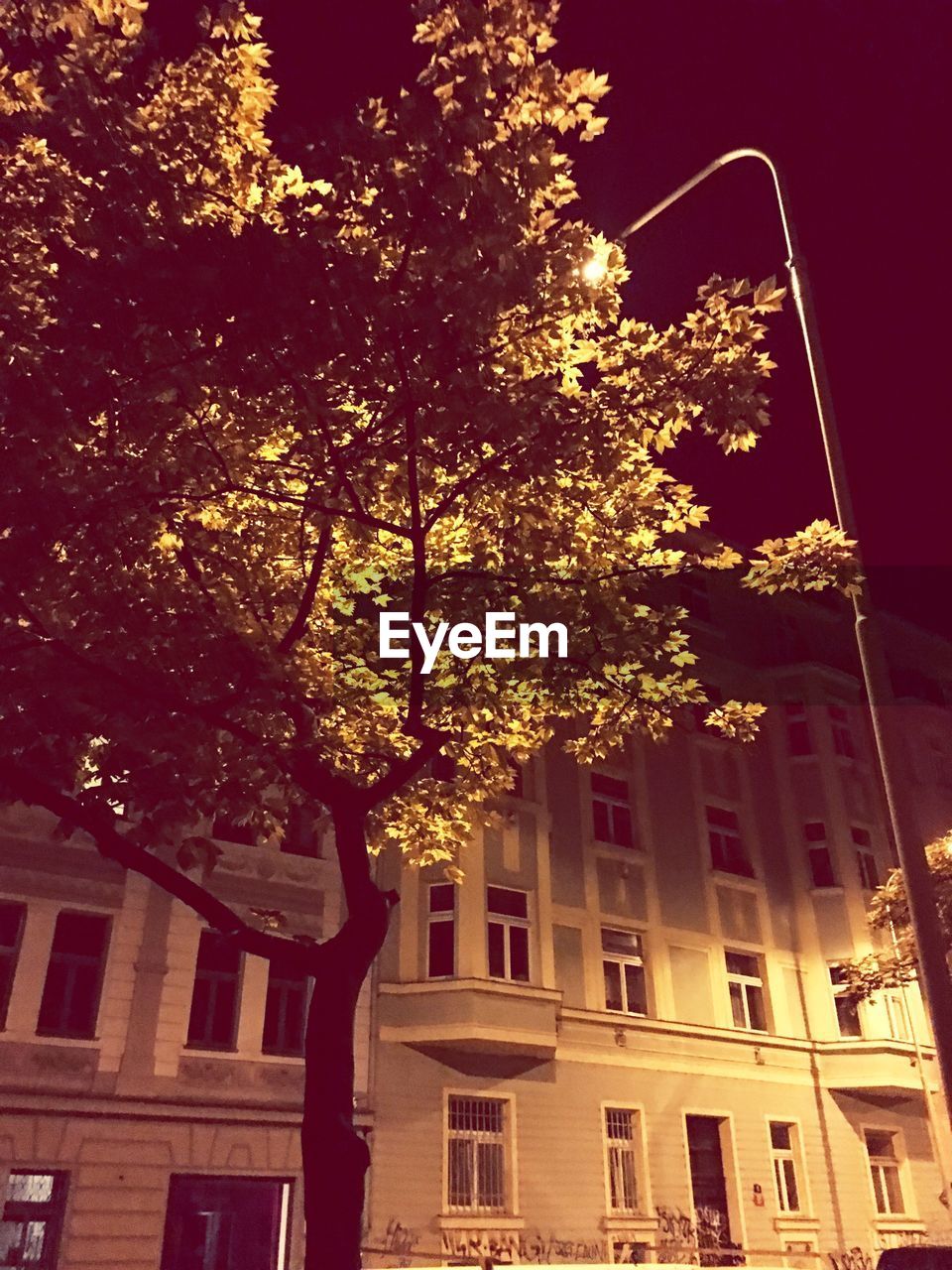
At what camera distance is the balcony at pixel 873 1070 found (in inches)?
1074

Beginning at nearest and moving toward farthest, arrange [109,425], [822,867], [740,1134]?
[109,425], [740,1134], [822,867]

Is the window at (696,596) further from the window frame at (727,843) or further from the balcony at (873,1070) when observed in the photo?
the balcony at (873,1070)

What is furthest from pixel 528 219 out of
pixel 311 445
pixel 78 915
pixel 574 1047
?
pixel 574 1047

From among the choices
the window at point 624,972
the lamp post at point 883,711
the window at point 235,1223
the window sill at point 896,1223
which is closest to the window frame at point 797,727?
the window at point 624,972

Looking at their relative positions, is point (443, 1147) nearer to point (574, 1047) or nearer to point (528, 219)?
point (574, 1047)

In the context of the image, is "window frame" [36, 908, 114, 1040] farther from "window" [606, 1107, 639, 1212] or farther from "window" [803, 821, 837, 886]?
"window" [803, 821, 837, 886]

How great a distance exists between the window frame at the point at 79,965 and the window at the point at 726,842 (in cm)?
1727

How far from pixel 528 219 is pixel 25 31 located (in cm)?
480

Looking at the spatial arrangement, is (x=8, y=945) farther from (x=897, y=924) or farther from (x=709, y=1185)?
(x=897, y=924)

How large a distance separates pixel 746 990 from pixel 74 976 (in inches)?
722

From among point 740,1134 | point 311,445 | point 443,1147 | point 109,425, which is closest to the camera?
point 109,425

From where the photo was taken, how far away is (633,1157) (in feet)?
78.8

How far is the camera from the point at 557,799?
26844 mm

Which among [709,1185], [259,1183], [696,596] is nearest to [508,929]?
[259,1183]
